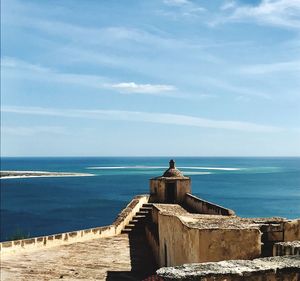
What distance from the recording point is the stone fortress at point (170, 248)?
17.7 ft

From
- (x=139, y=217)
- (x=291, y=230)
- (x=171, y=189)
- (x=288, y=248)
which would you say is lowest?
(x=139, y=217)

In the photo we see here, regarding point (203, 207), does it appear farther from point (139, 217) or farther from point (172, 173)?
point (172, 173)

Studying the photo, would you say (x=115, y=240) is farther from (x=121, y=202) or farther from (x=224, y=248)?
(x=121, y=202)

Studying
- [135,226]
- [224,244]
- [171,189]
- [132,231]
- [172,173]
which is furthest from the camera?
[172,173]

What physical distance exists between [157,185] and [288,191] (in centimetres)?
7050

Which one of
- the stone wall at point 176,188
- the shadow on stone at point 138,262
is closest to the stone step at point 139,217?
the shadow on stone at point 138,262

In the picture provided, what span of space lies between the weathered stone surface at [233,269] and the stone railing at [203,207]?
10184 mm

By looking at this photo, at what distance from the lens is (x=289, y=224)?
31.4 feet

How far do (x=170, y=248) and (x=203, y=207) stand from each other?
736 cm

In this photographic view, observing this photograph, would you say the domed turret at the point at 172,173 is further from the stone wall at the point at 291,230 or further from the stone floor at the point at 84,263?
the stone wall at the point at 291,230

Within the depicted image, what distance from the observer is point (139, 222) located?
2122cm

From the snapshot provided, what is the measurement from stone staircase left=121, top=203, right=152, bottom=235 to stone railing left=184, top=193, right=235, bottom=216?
2.00 meters

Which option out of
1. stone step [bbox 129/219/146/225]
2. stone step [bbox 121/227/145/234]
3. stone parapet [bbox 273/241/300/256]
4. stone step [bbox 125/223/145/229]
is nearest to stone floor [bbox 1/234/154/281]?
stone step [bbox 121/227/145/234]

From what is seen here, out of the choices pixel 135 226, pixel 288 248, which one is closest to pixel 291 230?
pixel 288 248
